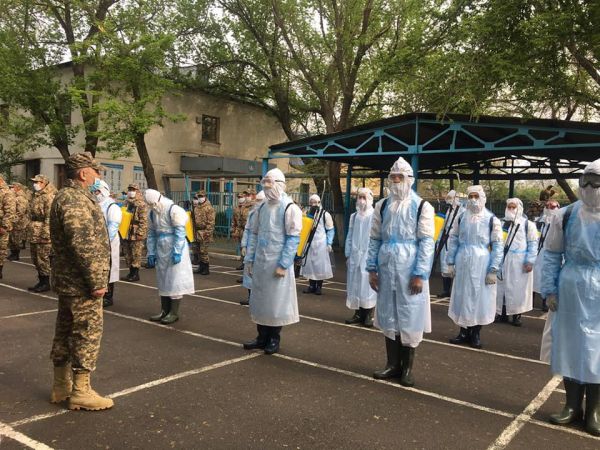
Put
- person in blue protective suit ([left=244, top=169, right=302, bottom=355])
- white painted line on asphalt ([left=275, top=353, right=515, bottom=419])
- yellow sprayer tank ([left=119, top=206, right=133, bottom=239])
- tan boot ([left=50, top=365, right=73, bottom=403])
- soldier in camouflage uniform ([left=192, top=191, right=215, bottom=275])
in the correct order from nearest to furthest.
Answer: tan boot ([left=50, top=365, right=73, bottom=403]) → white painted line on asphalt ([left=275, top=353, right=515, bottom=419]) → person in blue protective suit ([left=244, top=169, right=302, bottom=355]) → yellow sprayer tank ([left=119, top=206, right=133, bottom=239]) → soldier in camouflage uniform ([left=192, top=191, right=215, bottom=275])

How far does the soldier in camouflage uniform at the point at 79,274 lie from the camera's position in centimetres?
400

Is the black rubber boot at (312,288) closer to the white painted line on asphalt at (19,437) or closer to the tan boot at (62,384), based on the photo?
the tan boot at (62,384)

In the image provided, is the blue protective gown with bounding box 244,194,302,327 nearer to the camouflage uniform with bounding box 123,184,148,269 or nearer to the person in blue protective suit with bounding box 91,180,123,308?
the person in blue protective suit with bounding box 91,180,123,308

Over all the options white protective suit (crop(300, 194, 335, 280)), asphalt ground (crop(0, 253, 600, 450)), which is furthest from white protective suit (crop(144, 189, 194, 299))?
white protective suit (crop(300, 194, 335, 280))

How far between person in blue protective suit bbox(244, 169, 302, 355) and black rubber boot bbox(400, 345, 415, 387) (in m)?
1.40

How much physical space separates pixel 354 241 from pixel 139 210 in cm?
580

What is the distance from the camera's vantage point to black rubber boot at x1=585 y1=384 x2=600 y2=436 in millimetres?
4066

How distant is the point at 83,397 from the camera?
4.16 meters

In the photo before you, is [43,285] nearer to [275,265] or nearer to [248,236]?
[248,236]

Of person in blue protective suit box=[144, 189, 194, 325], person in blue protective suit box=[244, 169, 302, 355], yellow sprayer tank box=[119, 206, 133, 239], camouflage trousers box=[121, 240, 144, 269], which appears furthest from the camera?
camouflage trousers box=[121, 240, 144, 269]

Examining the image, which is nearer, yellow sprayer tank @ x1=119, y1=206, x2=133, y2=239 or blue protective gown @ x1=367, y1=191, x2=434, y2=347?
blue protective gown @ x1=367, y1=191, x2=434, y2=347

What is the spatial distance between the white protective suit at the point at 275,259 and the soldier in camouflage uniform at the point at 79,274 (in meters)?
2.03

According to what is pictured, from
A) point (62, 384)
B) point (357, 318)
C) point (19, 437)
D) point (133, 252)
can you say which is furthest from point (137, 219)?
point (19, 437)

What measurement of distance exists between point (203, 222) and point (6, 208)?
4394 mm
